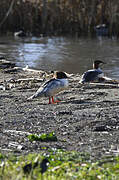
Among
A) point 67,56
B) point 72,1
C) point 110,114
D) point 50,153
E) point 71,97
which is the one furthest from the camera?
point 72,1

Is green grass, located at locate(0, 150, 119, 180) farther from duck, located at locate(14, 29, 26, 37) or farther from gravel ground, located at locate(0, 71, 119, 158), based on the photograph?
duck, located at locate(14, 29, 26, 37)

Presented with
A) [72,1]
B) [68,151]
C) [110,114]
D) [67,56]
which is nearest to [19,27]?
[72,1]

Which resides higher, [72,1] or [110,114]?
[72,1]

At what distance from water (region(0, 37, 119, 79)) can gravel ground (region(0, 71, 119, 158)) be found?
437cm

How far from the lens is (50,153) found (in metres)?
4.90

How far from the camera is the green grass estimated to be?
3.82 metres

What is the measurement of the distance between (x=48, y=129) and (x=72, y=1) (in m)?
18.1

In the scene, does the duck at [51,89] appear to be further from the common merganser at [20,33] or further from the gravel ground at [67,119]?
the common merganser at [20,33]

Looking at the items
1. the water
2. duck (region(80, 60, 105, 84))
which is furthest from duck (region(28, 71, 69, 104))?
the water

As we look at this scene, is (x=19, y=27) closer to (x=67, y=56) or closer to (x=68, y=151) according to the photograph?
(x=67, y=56)

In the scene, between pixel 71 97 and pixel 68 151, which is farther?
pixel 71 97

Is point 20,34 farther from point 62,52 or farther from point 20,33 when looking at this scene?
point 62,52

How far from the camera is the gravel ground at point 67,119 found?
5301 millimetres

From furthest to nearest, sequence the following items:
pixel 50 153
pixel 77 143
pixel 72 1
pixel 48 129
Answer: pixel 72 1
pixel 48 129
pixel 77 143
pixel 50 153
